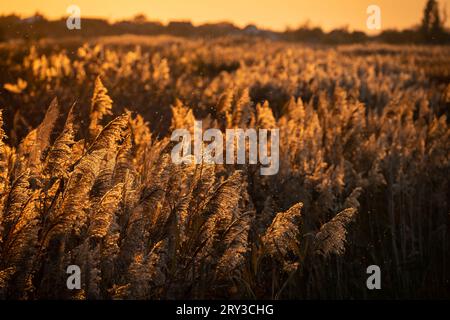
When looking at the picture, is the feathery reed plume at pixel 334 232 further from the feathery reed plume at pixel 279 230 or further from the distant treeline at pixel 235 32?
the distant treeline at pixel 235 32

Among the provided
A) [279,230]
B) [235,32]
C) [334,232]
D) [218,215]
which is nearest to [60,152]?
[218,215]

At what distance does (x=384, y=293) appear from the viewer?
400 cm

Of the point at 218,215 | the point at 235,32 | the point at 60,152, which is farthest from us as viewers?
the point at 235,32

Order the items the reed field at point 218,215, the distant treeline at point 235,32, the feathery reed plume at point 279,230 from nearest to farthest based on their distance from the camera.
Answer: the reed field at point 218,215 → the feathery reed plume at point 279,230 → the distant treeline at point 235,32

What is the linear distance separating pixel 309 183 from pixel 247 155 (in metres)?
0.50

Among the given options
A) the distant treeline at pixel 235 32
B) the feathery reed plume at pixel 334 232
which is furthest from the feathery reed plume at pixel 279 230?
the distant treeline at pixel 235 32

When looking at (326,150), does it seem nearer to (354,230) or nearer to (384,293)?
(354,230)

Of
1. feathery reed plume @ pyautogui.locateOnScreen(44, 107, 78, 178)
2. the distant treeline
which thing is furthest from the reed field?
the distant treeline

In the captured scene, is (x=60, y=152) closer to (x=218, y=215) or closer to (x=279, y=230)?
(x=218, y=215)

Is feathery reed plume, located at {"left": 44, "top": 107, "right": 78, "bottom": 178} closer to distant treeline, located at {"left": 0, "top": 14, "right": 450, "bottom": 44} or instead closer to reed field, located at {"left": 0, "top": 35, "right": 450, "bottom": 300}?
reed field, located at {"left": 0, "top": 35, "right": 450, "bottom": 300}
